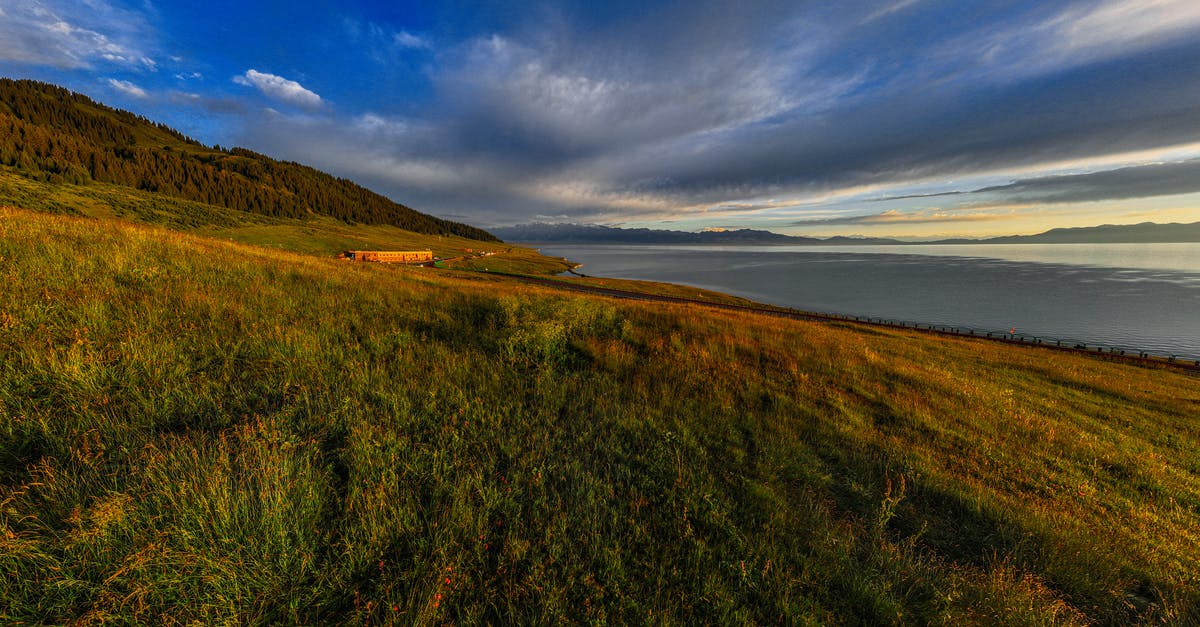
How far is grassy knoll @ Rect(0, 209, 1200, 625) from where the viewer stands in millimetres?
2672

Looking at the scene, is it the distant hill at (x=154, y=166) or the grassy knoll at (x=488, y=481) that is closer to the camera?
the grassy knoll at (x=488, y=481)

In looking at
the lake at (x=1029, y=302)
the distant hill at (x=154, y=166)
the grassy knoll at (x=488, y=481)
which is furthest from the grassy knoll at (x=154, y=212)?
the lake at (x=1029, y=302)

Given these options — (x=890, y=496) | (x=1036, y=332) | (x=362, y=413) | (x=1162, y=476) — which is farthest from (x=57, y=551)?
(x=1036, y=332)

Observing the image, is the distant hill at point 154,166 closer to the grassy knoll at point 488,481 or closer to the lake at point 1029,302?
the grassy knoll at point 488,481

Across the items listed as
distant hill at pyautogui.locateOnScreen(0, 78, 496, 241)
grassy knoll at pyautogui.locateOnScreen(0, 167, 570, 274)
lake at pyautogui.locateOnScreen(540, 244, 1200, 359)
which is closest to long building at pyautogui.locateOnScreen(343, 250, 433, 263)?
grassy knoll at pyautogui.locateOnScreen(0, 167, 570, 274)

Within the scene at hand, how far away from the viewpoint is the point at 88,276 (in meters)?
6.56

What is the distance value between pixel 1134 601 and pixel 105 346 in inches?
486

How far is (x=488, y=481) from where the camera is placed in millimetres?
3803

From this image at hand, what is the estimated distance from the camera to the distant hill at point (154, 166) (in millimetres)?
72769

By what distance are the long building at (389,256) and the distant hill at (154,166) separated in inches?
2098

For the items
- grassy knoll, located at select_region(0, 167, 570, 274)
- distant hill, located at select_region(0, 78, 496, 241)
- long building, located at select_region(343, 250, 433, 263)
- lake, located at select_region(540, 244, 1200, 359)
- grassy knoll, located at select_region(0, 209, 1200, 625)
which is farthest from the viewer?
distant hill, located at select_region(0, 78, 496, 241)

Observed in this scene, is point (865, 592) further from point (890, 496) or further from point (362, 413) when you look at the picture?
point (362, 413)

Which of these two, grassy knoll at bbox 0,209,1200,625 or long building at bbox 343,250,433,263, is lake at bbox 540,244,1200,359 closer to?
grassy knoll at bbox 0,209,1200,625

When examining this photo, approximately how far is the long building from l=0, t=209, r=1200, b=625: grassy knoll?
53.0 metres
